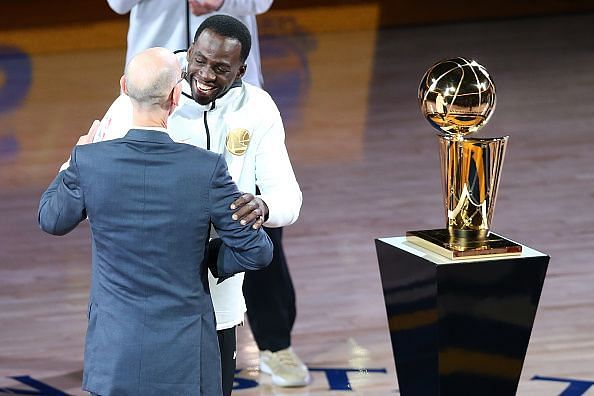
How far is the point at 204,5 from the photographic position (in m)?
3.61

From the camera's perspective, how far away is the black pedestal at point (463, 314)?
8.48 feet

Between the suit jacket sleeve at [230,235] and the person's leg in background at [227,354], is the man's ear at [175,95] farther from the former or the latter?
the person's leg in background at [227,354]

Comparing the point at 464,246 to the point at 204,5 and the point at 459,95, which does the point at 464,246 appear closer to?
the point at 459,95

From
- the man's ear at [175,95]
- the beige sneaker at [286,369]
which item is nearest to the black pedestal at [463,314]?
the man's ear at [175,95]

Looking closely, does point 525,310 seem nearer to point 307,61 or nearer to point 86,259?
point 86,259

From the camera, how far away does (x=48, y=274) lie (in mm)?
4984

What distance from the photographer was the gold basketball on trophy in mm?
2578

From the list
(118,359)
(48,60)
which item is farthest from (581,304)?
(48,60)

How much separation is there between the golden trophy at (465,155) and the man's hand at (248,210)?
421mm

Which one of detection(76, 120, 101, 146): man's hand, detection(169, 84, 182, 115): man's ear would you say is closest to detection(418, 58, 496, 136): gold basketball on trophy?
detection(169, 84, 182, 115): man's ear

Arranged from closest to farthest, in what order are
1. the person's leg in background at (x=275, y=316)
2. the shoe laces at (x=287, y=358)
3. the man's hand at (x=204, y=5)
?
1. the man's hand at (x=204, y=5)
2. the person's leg in background at (x=275, y=316)
3. the shoe laces at (x=287, y=358)

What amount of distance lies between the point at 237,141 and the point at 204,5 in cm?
95

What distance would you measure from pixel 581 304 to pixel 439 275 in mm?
2076

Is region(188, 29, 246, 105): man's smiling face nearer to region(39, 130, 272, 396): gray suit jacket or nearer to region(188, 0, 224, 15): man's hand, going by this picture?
region(39, 130, 272, 396): gray suit jacket
